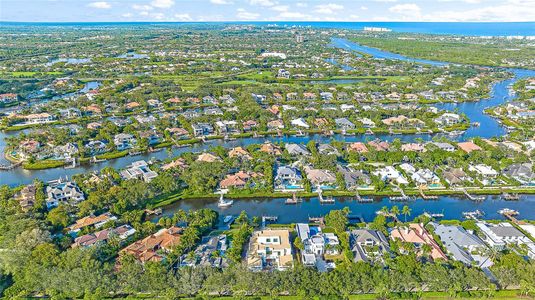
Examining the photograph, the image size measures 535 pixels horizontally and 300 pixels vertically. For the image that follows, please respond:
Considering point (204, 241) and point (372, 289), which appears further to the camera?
point (204, 241)

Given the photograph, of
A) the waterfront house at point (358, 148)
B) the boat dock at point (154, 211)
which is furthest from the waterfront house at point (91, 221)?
the waterfront house at point (358, 148)

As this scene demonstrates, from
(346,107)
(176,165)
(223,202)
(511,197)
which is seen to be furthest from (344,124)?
(223,202)

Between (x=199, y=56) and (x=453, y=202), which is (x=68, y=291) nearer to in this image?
(x=453, y=202)

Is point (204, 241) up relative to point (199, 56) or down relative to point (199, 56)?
down

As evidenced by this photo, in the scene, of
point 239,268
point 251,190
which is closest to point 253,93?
point 251,190

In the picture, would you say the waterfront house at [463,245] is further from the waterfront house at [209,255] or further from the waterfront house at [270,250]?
the waterfront house at [209,255]

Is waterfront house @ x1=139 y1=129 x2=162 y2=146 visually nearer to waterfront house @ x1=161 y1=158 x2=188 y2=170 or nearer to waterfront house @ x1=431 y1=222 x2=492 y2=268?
waterfront house @ x1=161 y1=158 x2=188 y2=170
